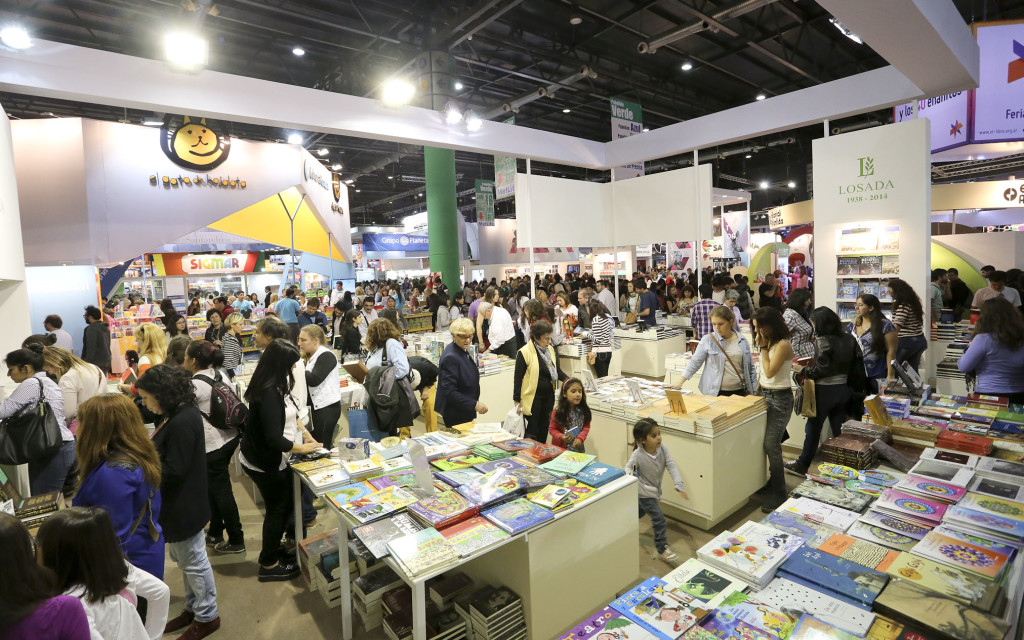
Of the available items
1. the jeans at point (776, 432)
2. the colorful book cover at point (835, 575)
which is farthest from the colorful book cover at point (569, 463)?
the jeans at point (776, 432)

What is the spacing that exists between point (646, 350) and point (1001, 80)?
4.84 metres

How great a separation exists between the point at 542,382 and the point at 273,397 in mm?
1861

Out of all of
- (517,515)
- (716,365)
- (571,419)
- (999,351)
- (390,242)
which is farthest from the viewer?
(390,242)

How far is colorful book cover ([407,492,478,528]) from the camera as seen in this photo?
89.0 inches

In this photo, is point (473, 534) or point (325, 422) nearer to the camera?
point (473, 534)

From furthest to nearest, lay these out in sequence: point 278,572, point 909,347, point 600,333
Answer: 1. point 600,333
2. point 909,347
3. point 278,572

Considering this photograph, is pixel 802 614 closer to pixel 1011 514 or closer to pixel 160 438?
pixel 1011 514

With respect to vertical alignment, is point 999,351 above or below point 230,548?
above

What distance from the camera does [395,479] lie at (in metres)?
A: 2.81

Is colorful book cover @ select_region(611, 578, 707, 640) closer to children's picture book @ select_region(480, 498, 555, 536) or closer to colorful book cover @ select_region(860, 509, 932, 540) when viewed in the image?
children's picture book @ select_region(480, 498, 555, 536)

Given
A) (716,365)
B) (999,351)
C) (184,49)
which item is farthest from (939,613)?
(184,49)

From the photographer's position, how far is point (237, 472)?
5.12 meters

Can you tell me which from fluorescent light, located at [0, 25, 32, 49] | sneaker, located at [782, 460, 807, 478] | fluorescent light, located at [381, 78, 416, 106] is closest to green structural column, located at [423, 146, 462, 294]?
fluorescent light, located at [381, 78, 416, 106]

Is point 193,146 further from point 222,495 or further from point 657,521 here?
point 657,521
